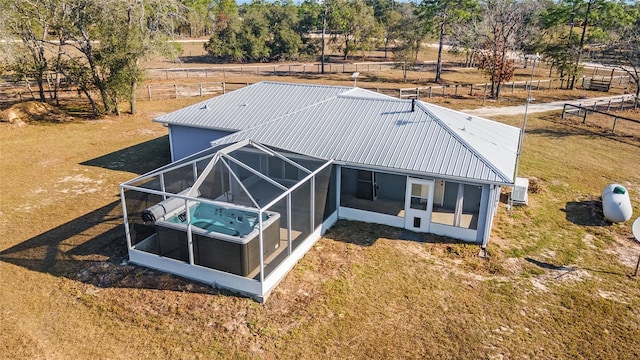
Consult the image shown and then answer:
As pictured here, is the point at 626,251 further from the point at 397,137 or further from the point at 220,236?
the point at 220,236

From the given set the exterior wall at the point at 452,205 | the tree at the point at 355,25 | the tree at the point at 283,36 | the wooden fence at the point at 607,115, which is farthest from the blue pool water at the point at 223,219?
the tree at the point at 355,25

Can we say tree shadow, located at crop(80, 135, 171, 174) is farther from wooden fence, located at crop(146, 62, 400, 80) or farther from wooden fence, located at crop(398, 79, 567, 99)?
wooden fence, located at crop(146, 62, 400, 80)

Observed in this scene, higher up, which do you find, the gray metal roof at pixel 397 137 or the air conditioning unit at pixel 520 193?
the gray metal roof at pixel 397 137

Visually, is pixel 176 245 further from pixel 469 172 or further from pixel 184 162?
pixel 469 172

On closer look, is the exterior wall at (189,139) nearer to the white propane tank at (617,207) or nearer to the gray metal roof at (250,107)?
the gray metal roof at (250,107)

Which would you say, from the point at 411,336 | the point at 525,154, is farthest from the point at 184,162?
the point at 525,154
